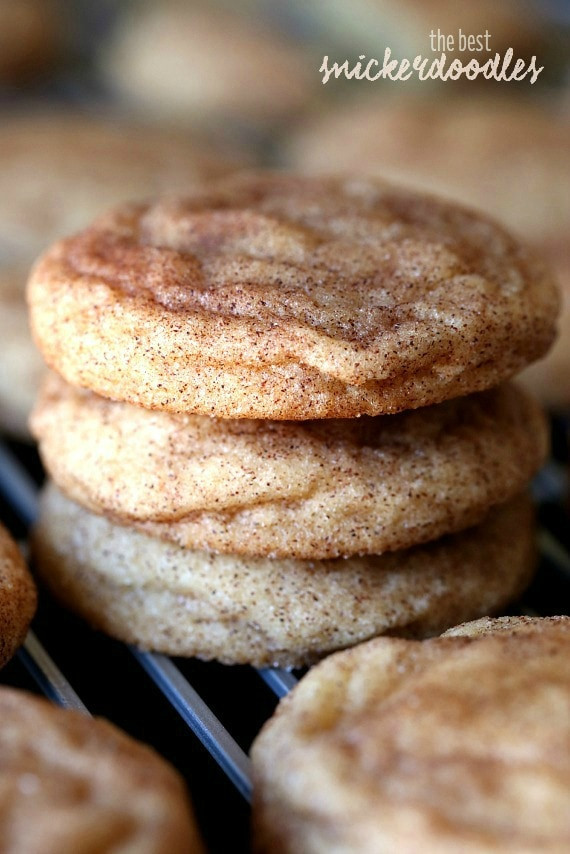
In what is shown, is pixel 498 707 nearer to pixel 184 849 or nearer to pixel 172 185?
pixel 184 849

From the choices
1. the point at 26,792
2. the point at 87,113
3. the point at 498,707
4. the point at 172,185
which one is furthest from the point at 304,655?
the point at 87,113

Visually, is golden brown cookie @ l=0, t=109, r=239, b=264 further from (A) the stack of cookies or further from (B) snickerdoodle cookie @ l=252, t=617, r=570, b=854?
(B) snickerdoodle cookie @ l=252, t=617, r=570, b=854

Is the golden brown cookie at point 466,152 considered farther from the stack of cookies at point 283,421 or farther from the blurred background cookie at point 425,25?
the stack of cookies at point 283,421

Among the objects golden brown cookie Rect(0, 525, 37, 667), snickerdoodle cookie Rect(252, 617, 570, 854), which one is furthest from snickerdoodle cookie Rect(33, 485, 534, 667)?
snickerdoodle cookie Rect(252, 617, 570, 854)

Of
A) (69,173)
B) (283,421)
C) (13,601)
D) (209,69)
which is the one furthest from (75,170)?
(13,601)

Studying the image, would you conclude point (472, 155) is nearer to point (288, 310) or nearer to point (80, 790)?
point (288, 310)

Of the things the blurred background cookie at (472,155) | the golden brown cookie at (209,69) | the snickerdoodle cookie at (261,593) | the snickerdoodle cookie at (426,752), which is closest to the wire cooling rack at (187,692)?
the snickerdoodle cookie at (261,593)
